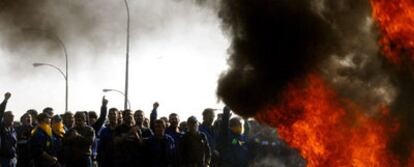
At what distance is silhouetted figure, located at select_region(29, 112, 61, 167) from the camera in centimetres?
1736

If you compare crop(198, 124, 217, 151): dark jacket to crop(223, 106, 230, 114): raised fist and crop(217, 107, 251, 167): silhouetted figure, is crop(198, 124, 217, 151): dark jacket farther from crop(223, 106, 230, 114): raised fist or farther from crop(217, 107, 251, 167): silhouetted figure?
crop(223, 106, 230, 114): raised fist

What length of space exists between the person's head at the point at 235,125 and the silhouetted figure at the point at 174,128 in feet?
4.44

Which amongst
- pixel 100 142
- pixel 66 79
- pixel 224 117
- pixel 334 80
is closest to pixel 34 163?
pixel 100 142

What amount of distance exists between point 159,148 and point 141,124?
0.89m

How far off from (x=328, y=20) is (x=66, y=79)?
3280cm

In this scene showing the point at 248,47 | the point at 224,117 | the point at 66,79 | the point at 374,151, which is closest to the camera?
the point at 374,151

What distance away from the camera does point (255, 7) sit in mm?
16719

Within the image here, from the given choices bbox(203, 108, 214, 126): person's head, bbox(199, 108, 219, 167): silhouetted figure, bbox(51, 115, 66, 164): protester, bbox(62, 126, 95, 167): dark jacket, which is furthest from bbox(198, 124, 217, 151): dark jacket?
bbox(62, 126, 95, 167): dark jacket

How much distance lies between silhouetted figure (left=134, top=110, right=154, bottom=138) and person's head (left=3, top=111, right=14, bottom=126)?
2.69m

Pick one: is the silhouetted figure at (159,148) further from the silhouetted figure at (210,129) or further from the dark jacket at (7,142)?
the dark jacket at (7,142)

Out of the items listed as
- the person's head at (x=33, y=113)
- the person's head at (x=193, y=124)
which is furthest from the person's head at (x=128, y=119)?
the person's head at (x=33, y=113)

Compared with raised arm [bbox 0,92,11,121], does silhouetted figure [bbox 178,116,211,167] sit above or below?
below

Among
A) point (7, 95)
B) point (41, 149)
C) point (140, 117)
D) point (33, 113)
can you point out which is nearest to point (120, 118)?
point (140, 117)

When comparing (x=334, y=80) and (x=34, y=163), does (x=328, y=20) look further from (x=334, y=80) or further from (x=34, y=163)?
(x=34, y=163)
